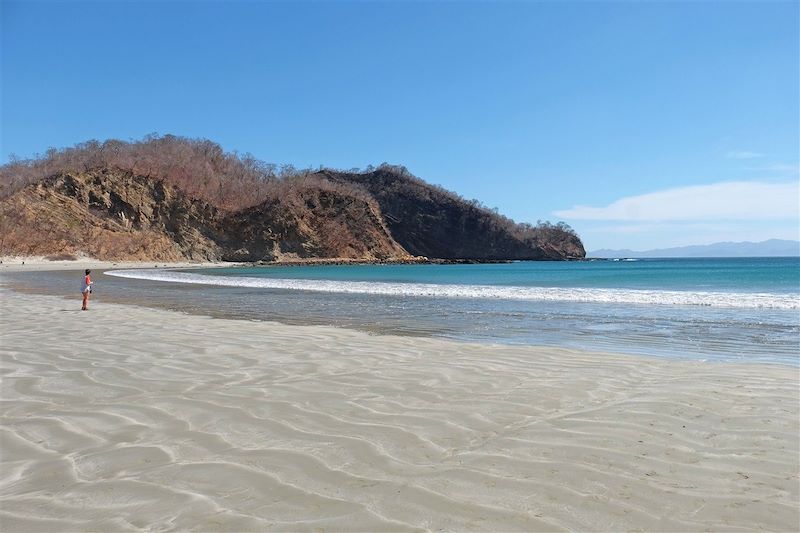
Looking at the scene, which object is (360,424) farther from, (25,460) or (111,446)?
(25,460)

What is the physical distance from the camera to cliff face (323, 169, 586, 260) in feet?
516

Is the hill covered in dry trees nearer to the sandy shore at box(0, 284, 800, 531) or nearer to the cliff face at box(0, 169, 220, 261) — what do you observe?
the cliff face at box(0, 169, 220, 261)

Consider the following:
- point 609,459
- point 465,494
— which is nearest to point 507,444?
point 609,459

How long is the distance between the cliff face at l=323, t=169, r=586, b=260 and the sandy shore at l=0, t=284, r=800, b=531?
5769 inches

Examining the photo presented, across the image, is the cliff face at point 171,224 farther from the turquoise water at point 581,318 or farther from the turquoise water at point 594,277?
the turquoise water at point 581,318

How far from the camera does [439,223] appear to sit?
159m

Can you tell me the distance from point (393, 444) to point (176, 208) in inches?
4000

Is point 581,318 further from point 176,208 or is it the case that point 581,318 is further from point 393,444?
point 176,208

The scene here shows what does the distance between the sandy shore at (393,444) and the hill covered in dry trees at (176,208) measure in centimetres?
8122

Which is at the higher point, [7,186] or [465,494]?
[7,186]

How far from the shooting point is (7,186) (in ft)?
286

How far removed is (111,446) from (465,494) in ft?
8.91

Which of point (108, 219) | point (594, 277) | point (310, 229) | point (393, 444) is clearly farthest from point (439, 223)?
point (393, 444)

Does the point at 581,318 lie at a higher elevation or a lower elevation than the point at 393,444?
higher
